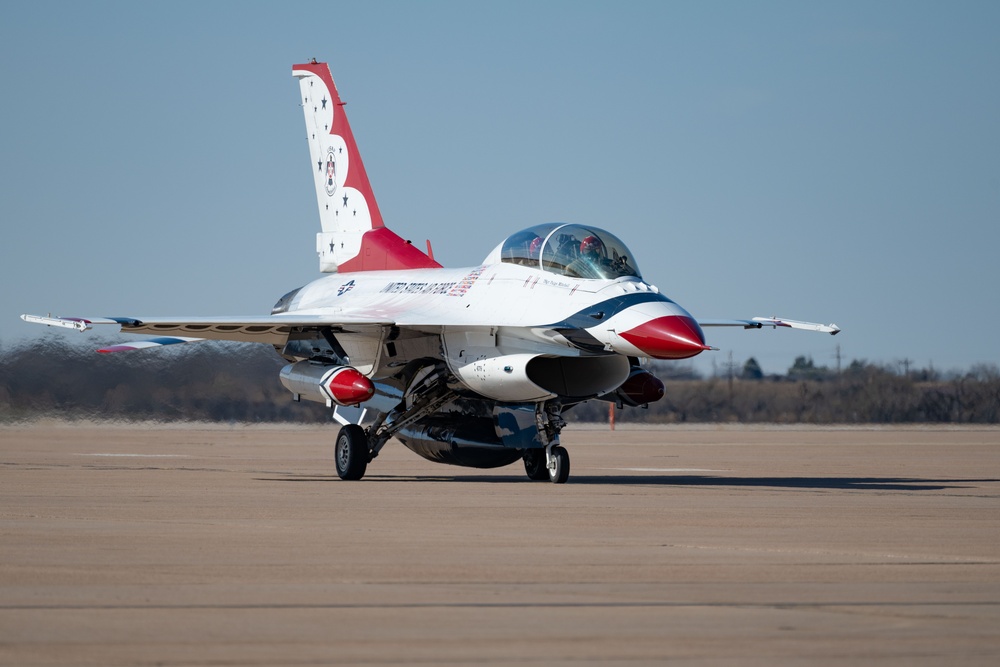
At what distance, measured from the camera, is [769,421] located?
47812 millimetres


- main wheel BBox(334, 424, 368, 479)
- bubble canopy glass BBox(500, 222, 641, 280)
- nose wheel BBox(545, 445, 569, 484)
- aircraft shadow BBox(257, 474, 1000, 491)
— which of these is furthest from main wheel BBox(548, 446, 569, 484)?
main wheel BBox(334, 424, 368, 479)

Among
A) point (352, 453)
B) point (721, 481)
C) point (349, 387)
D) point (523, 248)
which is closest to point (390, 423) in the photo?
point (352, 453)

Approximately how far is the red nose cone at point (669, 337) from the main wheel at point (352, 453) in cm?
452

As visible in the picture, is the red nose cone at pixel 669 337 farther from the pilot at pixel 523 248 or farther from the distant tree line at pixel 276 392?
the distant tree line at pixel 276 392

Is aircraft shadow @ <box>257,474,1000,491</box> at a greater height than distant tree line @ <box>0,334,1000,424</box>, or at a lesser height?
lesser

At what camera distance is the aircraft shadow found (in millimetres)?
17203

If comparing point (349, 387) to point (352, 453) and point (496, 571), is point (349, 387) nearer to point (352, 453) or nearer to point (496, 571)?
point (352, 453)

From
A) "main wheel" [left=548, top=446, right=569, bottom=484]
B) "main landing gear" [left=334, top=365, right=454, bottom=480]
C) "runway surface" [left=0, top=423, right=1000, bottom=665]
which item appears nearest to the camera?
"runway surface" [left=0, top=423, right=1000, bottom=665]

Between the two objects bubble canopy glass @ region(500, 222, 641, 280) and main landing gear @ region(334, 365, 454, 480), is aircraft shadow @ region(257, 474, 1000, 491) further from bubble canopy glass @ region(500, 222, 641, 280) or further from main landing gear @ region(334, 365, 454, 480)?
bubble canopy glass @ region(500, 222, 641, 280)

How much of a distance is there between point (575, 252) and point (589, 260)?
225mm

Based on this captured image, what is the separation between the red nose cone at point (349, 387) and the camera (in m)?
17.2

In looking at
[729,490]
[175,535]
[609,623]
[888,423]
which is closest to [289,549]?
[175,535]

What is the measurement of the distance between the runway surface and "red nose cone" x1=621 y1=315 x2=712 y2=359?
1.47 meters

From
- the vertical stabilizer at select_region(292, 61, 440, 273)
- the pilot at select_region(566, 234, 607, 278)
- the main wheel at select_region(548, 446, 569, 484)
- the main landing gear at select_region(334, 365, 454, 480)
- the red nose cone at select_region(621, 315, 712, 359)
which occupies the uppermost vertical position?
the vertical stabilizer at select_region(292, 61, 440, 273)
